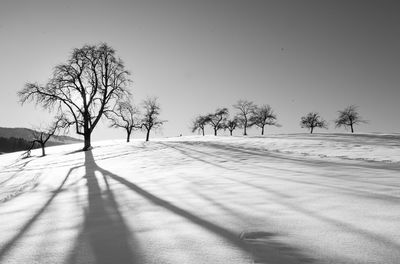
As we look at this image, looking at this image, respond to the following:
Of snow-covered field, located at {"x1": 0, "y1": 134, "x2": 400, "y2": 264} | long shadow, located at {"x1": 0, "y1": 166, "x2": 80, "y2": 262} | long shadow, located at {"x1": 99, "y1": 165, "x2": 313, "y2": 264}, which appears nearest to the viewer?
long shadow, located at {"x1": 99, "y1": 165, "x2": 313, "y2": 264}

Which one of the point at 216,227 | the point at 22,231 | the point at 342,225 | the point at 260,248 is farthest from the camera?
the point at 22,231

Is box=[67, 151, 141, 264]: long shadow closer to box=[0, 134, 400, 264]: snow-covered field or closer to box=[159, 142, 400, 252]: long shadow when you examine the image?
box=[0, 134, 400, 264]: snow-covered field

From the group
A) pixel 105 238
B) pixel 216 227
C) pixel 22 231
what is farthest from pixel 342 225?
pixel 22 231

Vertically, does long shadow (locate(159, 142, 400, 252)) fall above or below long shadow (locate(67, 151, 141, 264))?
above

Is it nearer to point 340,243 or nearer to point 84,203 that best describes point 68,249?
point 84,203

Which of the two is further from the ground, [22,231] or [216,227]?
[216,227]

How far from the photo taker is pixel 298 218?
8.32 feet

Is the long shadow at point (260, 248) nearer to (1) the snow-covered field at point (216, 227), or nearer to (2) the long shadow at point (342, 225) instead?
(1) the snow-covered field at point (216, 227)

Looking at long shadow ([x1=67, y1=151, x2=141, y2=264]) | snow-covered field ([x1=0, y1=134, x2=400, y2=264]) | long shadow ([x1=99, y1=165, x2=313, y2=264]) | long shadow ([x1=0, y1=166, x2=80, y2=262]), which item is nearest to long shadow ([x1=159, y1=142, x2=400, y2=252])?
snow-covered field ([x1=0, y1=134, x2=400, y2=264])

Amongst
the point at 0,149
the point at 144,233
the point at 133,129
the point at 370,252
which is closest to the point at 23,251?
the point at 144,233

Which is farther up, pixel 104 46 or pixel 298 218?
pixel 104 46

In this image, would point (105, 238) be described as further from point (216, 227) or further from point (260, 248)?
point (260, 248)

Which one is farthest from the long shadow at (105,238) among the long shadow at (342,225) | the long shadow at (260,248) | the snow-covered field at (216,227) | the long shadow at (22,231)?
the long shadow at (342,225)

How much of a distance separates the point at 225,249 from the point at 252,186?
2.74 m
